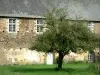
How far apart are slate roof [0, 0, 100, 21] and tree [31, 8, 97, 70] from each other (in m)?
9.74

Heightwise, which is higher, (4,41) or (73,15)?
(73,15)

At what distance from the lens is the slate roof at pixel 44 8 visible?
45.4 m

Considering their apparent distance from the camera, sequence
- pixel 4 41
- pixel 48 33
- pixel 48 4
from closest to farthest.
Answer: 1. pixel 48 33
2. pixel 4 41
3. pixel 48 4

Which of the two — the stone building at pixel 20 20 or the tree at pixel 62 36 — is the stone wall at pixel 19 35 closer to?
the stone building at pixel 20 20

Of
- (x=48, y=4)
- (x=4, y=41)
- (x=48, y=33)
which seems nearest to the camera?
(x=48, y=33)

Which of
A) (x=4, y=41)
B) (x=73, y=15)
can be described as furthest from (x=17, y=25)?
(x=73, y=15)

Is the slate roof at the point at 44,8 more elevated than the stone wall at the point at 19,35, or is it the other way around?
the slate roof at the point at 44,8

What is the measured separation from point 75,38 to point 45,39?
2528 mm

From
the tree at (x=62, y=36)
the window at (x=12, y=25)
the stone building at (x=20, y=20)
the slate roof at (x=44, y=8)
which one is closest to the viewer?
the tree at (x=62, y=36)

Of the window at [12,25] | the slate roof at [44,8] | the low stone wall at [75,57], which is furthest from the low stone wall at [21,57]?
the slate roof at [44,8]

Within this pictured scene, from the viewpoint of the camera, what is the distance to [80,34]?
3594cm

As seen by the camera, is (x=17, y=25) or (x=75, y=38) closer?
(x=75, y=38)

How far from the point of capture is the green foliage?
35438 mm

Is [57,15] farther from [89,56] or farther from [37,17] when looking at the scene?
[89,56]
